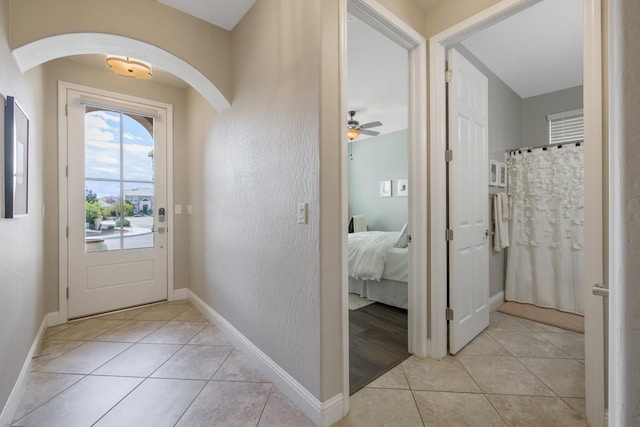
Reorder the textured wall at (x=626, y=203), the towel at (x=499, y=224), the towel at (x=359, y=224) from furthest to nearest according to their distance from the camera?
the towel at (x=359, y=224) → the towel at (x=499, y=224) → the textured wall at (x=626, y=203)

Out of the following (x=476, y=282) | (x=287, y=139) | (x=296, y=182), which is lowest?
(x=476, y=282)

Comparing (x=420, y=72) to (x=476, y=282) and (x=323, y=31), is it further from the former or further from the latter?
(x=476, y=282)

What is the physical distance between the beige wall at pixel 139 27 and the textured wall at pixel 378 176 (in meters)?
4.11

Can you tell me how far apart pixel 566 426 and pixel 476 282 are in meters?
1.09

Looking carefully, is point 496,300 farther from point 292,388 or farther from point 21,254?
point 21,254

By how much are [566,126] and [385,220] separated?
3305 millimetres

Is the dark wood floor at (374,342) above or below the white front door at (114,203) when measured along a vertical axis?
below

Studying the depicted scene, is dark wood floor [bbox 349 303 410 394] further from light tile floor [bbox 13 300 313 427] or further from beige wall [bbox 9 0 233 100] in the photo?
beige wall [bbox 9 0 233 100]

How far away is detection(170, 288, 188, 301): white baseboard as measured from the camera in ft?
11.2

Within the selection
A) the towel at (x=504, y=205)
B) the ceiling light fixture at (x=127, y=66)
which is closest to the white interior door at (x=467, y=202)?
the towel at (x=504, y=205)

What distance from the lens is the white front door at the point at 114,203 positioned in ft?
9.37

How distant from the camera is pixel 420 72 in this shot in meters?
2.09

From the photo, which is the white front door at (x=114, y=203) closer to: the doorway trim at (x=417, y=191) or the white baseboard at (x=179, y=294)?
the white baseboard at (x=179, y=294)

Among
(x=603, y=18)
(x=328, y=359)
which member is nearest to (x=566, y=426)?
(x=328, y=359)
